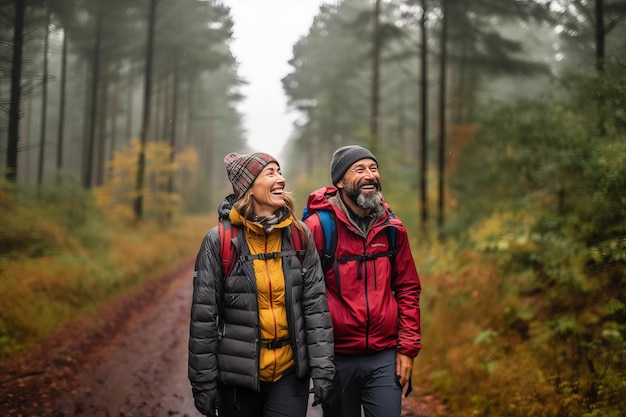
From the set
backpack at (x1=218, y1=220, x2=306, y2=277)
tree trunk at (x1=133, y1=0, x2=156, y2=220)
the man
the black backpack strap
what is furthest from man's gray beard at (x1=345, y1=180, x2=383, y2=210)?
tree trunk at (x1=133, y1=0, x2=156, y2=220)

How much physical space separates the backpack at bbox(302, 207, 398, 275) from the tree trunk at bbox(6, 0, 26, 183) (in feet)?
23.9

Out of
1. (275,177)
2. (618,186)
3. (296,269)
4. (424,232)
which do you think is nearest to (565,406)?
(618,186)

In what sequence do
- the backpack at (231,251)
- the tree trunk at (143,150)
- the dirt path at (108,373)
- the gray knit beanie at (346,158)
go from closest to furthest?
1. the backpack at (231,251)
2. the gray knit beanie at (346,158)
3. the dirt path at (108,373)
4. the tree trunk at (143,150)

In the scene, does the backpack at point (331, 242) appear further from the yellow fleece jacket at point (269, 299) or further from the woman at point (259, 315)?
the yellow fleece jacket at point (269, 299)

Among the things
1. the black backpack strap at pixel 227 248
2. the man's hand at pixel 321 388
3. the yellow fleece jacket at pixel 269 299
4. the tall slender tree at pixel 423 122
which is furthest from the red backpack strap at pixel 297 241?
the tall slender tree at pixel 423 122

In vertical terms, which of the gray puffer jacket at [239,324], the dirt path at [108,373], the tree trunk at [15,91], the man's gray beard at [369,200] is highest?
the tree trunk at [15,91]

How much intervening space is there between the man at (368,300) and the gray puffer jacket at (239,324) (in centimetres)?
26

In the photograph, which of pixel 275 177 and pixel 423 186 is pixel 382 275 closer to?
pixel 275 177

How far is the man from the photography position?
119 inches

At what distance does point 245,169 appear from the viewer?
2889 millimetres

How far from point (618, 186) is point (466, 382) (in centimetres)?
285

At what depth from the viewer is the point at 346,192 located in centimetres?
321

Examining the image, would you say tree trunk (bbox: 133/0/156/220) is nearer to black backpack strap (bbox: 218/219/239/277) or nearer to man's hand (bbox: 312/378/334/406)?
black backpack strap (bbox: 218/219/239/277)

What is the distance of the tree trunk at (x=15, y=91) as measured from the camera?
25.3 ft
